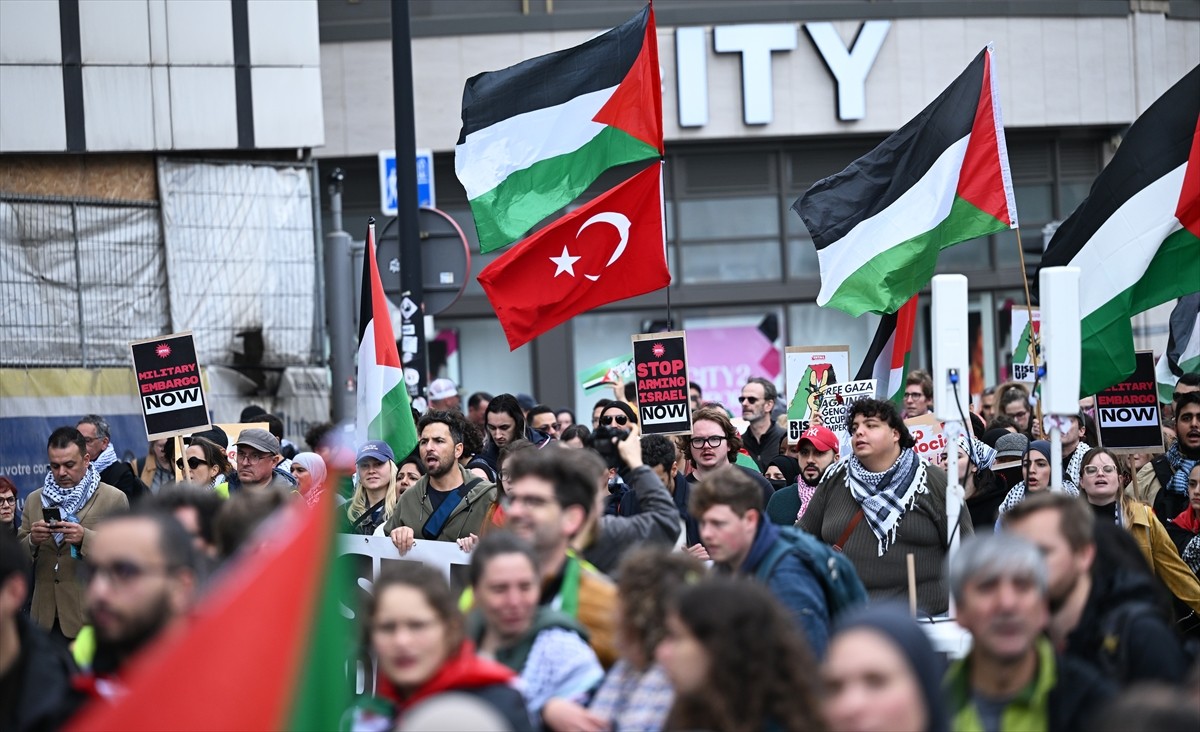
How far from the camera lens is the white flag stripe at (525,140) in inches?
482

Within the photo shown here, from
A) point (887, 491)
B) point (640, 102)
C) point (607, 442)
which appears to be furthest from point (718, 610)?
point (640, 102)

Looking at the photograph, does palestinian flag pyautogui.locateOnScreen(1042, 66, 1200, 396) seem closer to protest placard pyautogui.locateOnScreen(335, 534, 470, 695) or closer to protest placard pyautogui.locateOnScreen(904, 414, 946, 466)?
protest placard pyautogui.locateOnScreen(904, 414, 946, 466)

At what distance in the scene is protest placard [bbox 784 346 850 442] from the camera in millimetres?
13033

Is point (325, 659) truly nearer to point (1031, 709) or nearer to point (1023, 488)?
point (1031, 709)

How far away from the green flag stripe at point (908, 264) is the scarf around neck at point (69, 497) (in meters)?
5.04

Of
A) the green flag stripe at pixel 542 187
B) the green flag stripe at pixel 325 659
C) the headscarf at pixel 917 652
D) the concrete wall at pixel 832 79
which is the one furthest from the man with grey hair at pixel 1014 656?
the concrete wall at pixel 832 79

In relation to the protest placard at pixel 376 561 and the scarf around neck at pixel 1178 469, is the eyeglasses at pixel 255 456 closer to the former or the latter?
the protest placard at pixel 376 561

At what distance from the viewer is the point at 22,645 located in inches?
215

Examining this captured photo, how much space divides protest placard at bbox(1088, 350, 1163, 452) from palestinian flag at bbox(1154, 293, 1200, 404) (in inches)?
109

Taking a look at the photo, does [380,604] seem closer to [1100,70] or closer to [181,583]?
[181,583]

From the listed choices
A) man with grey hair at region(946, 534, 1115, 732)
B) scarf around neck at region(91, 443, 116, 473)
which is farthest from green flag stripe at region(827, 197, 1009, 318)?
man with grey hair at region(946, 534, 1115, 732)

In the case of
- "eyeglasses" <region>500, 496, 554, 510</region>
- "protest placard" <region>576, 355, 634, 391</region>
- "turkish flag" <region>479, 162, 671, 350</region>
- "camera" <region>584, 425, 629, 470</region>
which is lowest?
"eyeglasses" <region>500, 496, 554, 510</region>

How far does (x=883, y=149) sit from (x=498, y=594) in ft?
20.5

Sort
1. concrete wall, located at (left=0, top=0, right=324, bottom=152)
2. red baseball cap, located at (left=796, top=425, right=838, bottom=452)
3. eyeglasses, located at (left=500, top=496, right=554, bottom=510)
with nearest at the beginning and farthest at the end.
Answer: eyeglasses, located at (left=500, top=496, right=554, bottom=510) → red baseball cap, located at (left=796, top=425, right=838, bottom=452) → concrete wall, located at (left=0, top=0, right=324, bottom=152)
